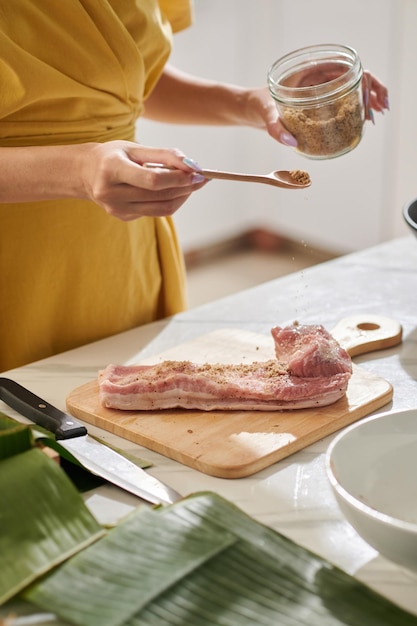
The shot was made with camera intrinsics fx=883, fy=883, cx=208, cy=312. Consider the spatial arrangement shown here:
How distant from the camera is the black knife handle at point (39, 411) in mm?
1133

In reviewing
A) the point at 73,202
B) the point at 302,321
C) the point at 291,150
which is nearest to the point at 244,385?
the point at 302,321

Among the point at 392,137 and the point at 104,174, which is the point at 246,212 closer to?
the point at 392,137

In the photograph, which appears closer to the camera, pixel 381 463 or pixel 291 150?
pixel 381 463

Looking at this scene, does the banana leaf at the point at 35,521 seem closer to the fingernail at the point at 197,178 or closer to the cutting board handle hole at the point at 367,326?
the fingernail at the point at 197,178

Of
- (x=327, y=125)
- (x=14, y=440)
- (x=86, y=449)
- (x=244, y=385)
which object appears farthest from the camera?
(x=327, y=125)

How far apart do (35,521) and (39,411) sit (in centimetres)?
31

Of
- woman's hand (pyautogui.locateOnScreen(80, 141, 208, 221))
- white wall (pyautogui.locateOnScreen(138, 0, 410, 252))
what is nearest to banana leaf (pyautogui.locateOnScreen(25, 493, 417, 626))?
woman's hand (pyautogui.locateOnScreen(80, 141, 208, 221))

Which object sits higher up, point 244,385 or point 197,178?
point 197,178

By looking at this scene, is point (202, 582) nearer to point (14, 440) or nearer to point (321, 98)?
point (14, 440)

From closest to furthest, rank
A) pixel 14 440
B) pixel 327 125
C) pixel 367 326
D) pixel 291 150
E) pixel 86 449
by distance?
pixel 14 440 → pixel 86 449 → pixel 327 125 → pixel 367 326 → pixel 291 150

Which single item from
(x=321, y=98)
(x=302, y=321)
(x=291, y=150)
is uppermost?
(x=321, y=98)

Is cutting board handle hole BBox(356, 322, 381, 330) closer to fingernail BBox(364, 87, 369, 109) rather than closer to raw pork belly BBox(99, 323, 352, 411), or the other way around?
raw pork belly BBox(99, 323, 352, 411)

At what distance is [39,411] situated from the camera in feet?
3.83

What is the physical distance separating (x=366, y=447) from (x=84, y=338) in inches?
28.1
